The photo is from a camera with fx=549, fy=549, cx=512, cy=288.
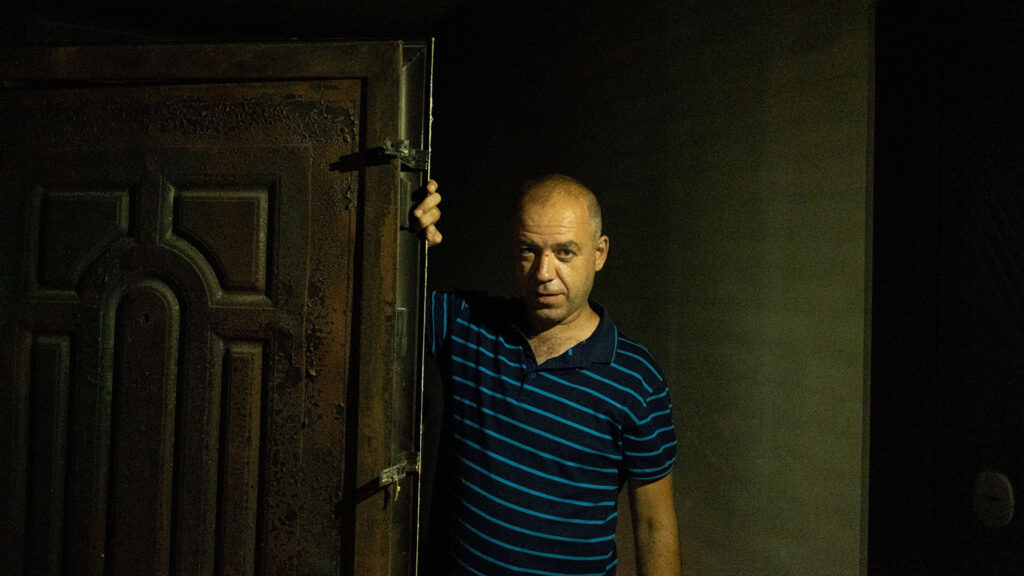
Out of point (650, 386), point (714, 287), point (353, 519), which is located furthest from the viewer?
point (714, 287)

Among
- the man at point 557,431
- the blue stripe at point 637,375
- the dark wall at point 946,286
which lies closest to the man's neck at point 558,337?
the man at point 557,431

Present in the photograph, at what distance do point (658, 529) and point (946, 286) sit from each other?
2.53 feet

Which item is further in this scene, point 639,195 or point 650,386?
point 639,195

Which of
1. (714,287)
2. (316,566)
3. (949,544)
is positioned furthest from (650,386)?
(316,566)

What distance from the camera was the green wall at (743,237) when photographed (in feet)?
3.84

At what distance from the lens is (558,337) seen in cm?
133

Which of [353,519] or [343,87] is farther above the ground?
[343,87]

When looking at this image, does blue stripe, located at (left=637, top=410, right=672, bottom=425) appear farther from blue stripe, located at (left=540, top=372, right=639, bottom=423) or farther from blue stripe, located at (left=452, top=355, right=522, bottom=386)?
blue stripe, located at (left=452, top=355, right=522, bottom=386)

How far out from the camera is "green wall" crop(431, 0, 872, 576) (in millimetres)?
1172

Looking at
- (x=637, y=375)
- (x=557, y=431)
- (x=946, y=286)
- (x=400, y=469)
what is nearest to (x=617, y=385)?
(x=637, y=375)

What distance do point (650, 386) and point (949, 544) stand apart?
1.98ft

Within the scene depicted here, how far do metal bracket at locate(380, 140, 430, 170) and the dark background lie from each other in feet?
2.44

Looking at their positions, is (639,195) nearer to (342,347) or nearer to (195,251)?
(342,347)

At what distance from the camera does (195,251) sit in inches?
46.5
